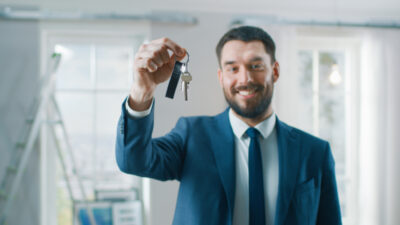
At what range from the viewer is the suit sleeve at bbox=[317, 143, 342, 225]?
547 millimetres

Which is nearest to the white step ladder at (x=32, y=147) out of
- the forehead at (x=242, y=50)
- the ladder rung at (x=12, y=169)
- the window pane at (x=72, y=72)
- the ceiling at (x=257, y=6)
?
the ladder rung at (x=12, y=169)

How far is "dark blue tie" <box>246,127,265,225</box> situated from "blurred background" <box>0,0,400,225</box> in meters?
0.48

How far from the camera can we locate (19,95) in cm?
150

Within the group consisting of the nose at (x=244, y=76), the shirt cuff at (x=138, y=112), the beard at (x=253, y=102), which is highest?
the nose at (x=244, y=76)

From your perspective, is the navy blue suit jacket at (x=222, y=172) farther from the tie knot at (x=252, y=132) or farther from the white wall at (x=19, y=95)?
the white wall at (x=19, y=95)

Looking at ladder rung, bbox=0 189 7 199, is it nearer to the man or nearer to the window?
the window

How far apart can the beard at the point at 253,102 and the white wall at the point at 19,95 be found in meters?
1.12

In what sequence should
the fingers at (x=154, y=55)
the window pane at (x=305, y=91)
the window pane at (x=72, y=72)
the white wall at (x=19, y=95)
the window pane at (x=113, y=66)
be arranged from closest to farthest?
the fingers at (x=154, y=55)
the window pane at (x=113, y=66)
the window pane at (x=72, y=72)
the window pane at (x=305, y=91)
the white wall at (x=19, y=95)

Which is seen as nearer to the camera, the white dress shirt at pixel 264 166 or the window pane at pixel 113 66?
the white dress shirt at pixel 264 166

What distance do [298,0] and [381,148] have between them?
0.72 metres

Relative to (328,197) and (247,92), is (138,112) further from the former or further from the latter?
(328,197)

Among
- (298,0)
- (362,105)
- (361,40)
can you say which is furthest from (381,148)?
(298,0)

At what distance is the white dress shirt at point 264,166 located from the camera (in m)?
0.52

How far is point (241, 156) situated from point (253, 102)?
98 mm
